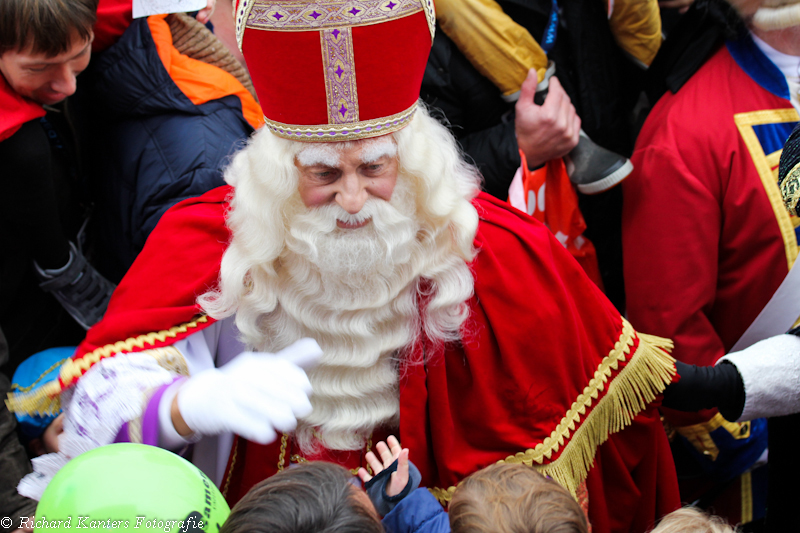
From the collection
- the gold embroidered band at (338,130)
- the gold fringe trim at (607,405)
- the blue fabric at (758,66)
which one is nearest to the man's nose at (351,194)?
the gold embroidered band at (338,130)

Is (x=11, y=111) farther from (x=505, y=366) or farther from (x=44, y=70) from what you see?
(x=505, y=366)

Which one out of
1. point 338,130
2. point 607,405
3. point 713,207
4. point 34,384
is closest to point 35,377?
point 34,384

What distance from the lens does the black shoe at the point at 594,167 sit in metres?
2.64

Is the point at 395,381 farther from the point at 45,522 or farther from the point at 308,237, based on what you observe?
the point at 45,522

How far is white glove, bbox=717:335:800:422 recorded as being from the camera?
1983 mm

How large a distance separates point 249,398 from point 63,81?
1374mm

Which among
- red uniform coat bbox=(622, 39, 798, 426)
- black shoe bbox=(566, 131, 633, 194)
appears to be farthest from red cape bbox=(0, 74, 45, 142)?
red uniform coat bbox=(622, 39, 798, 426)

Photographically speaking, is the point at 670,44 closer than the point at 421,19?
No

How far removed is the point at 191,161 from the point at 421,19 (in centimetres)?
108

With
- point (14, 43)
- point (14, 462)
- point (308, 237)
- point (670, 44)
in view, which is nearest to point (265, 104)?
point (308, 237)

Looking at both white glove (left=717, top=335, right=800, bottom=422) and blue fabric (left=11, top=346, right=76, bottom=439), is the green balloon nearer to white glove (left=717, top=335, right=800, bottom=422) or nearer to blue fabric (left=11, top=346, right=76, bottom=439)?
blue fabric (left=11, top=346, right=76, bottom=439)

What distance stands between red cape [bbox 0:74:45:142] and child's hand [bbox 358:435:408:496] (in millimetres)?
1571

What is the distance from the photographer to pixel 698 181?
250cm

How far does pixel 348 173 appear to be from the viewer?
181cm
